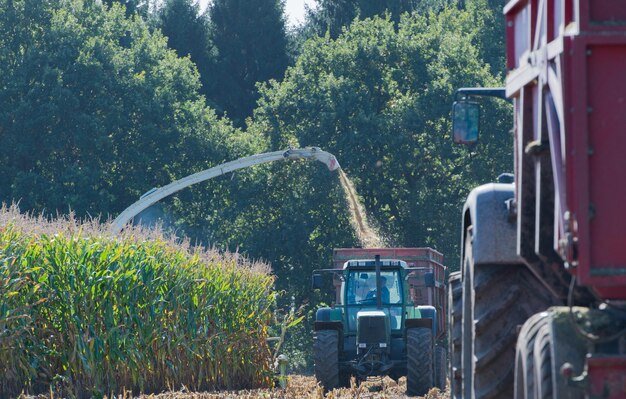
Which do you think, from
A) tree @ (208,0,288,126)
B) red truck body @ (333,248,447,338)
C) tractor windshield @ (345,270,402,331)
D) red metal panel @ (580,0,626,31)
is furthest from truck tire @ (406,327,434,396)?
tree @ (208,0,288,126)

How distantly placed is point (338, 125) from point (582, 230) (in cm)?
3352

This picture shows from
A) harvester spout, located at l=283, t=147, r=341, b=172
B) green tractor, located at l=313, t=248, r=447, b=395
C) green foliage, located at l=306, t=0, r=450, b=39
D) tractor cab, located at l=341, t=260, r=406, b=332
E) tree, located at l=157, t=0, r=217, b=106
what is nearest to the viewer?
green tractor, located at l=313, t=248, r=447, b=395

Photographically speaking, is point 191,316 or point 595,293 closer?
point 595,293

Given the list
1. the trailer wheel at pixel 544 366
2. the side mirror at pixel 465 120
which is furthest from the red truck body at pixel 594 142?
the side mirror at pixel 465 120

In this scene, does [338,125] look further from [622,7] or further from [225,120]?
[622,7]

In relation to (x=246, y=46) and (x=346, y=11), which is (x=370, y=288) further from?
(x=346, y=11)

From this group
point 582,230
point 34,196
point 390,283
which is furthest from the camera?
point 34,196

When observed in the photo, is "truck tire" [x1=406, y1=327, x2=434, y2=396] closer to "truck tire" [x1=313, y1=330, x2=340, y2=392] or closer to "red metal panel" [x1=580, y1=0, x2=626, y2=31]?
"truck tire" [x1=313, y1=330, x2=340, y2=392]

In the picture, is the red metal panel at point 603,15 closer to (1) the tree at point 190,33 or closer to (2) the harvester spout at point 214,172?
(2) the harvester spout at point 214,172

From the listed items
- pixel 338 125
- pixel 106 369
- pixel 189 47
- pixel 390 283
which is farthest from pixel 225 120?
pixel 106 369

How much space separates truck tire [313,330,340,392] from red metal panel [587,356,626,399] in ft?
40.6

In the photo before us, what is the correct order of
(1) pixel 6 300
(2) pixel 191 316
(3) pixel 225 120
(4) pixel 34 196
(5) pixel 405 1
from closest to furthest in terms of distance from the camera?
(1) pixel 6 300 → (2) pixel 191 316 → (4) pixel 34 196 → (3) pixel 225 120 → (5) pixel 405 1

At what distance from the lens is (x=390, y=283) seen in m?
19.6

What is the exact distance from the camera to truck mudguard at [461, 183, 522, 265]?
7375 millimetres
